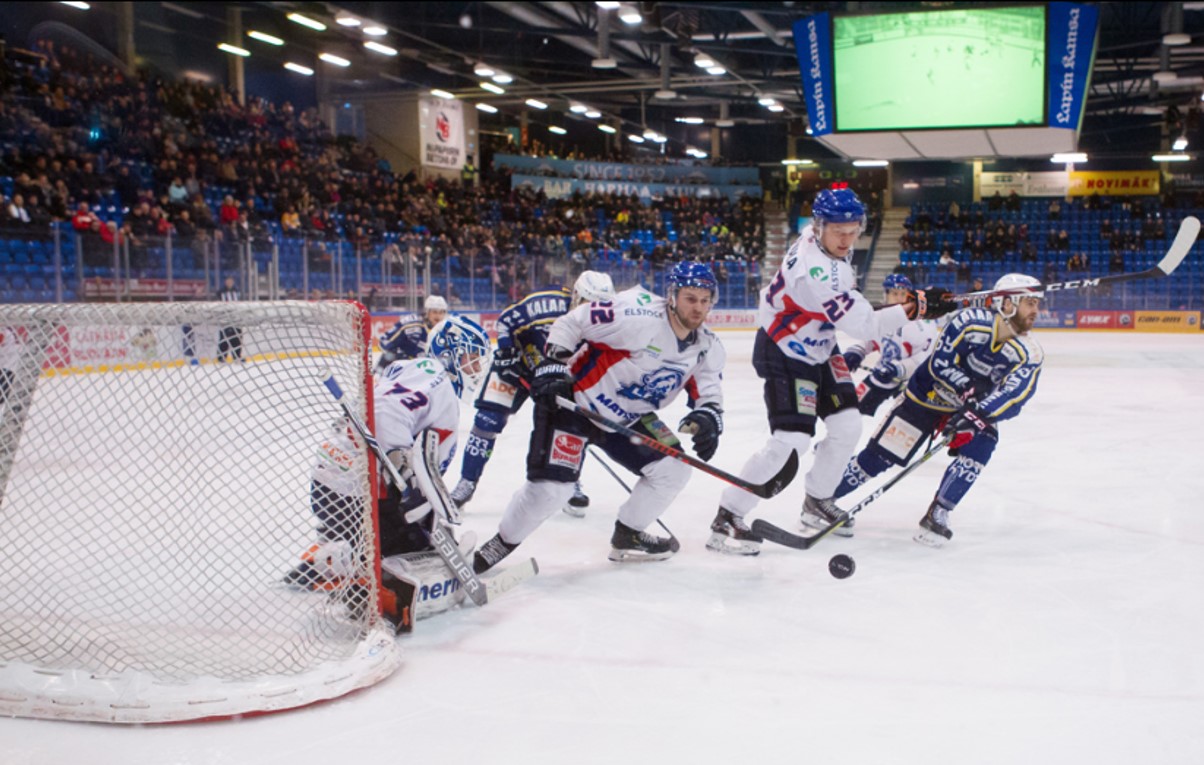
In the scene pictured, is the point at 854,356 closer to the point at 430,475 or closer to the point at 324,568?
the point at 430,475

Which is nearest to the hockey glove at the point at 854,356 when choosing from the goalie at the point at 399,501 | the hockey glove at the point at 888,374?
the hockey glove at the point at 888,374

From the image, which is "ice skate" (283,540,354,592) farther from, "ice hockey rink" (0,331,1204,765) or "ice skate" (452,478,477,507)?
"ice skate" (452,478,477,507)

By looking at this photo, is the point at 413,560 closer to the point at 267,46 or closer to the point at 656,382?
the point at 656,382

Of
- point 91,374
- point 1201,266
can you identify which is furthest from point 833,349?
point 1201,266

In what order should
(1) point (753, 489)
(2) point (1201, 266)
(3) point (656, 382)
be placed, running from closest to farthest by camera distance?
1. (3) point (656, 382)
2. (1) point (753, 489)
3. (2) point (1201, 266)

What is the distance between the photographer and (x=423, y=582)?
9.00 ft

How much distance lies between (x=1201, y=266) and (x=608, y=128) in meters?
14.4

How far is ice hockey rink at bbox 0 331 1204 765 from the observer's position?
6.57 feet

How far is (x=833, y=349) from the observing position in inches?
144

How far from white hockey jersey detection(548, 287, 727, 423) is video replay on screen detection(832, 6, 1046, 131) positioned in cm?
929

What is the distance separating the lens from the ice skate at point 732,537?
3.54 meters

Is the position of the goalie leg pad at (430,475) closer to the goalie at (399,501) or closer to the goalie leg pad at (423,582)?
the goalie at (399,501)

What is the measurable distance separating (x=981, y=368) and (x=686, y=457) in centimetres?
130

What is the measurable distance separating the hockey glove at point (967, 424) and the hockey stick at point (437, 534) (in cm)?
179
